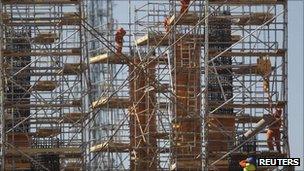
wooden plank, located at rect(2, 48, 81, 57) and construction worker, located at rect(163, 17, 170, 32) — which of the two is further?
construction worker, located at rect(163, 17, 170, 32)

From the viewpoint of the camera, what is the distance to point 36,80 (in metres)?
52.2

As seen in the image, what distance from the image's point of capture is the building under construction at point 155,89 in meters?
47.8

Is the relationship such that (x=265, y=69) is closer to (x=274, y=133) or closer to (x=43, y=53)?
(x=274, y=133)

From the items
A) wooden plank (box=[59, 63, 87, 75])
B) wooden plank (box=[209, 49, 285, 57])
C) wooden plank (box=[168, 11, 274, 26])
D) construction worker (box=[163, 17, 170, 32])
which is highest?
wooden plank (box=[168, 11, 274, 26])

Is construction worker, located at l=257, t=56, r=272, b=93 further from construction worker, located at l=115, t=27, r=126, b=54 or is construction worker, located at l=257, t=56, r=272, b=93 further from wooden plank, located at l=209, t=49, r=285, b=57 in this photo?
construction worker, located at l=115, t=27, r=126, b=54

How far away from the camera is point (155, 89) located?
49.9m

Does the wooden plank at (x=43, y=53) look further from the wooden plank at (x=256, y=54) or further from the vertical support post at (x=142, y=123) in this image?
the wooden plank at (x=256, y=54)

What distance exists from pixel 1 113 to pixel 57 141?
3280 millimetres

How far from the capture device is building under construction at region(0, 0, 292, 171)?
47812mm

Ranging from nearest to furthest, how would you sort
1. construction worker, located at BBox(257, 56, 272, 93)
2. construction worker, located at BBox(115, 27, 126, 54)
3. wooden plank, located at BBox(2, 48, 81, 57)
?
construction worker, located at BBox(257, 56, 272, 93)
wooden plank, located at BBox(2, 48, 81, 57)
construction worker, located at BBox(115, 27, 126, 54)

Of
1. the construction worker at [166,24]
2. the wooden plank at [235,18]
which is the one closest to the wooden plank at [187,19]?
the wooden plank at [235,18]

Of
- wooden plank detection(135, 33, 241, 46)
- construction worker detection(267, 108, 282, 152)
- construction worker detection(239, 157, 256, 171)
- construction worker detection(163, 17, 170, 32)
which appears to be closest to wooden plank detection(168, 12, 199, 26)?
wooden plank detection(135, 33, 241, 46)

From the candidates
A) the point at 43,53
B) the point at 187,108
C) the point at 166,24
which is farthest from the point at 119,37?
the point at 187,108

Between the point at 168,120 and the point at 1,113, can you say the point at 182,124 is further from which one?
the point at 1,113
